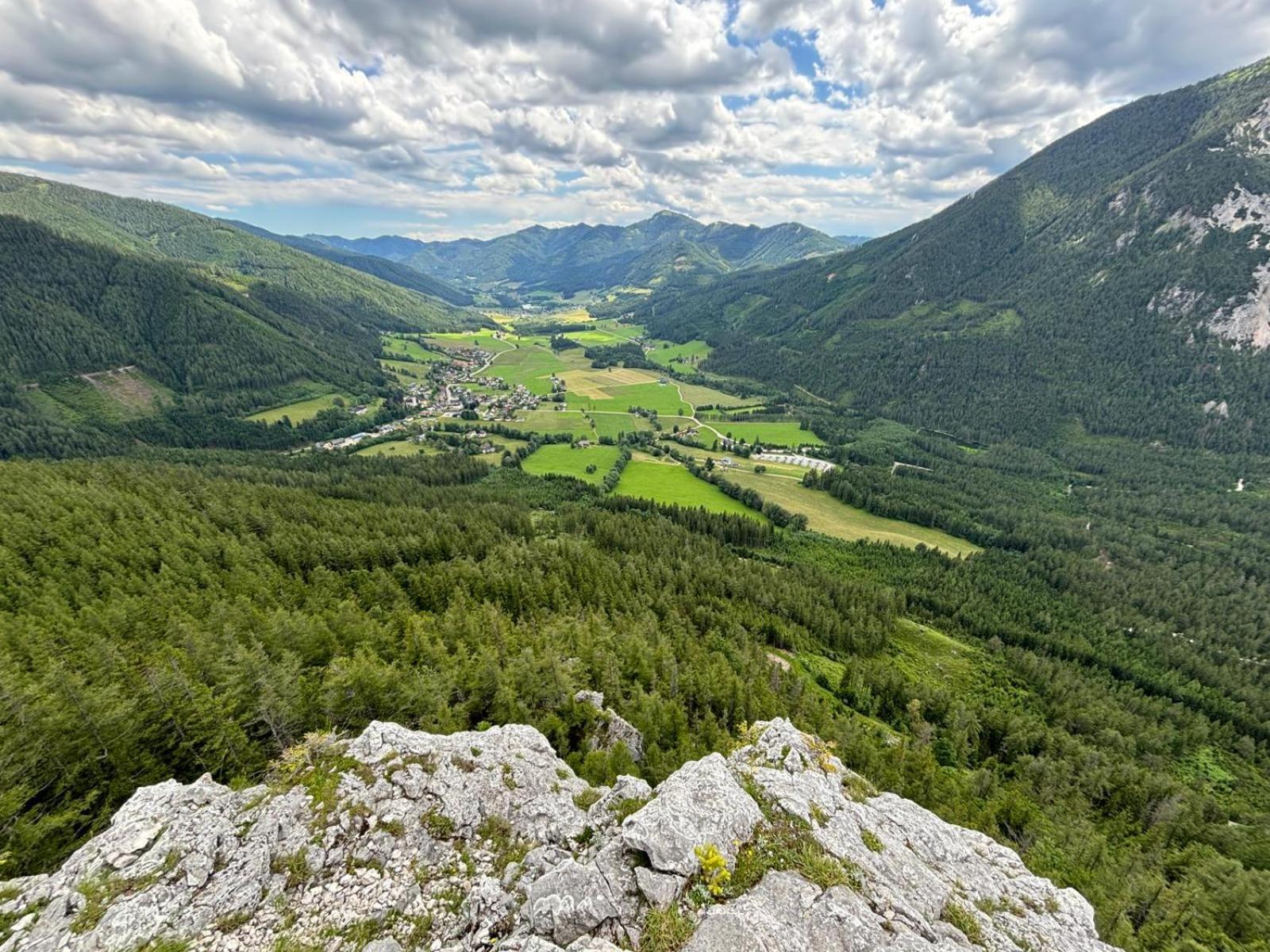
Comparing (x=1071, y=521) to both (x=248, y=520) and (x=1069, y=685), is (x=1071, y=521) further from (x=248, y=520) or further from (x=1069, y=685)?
(x=248, y=520)

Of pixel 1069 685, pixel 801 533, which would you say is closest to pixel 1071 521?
pixel 801 533

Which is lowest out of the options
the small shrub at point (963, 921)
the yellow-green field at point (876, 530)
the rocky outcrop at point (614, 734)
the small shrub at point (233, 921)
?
the yellow-green field at point (876, 530)

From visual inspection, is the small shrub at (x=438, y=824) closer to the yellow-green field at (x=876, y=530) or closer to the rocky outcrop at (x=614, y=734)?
the rocky outcrop at (x=614, y=734)

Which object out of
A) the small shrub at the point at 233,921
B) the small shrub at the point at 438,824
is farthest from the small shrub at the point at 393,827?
the small shrub at the point at 233,921

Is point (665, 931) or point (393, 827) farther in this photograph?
point (393, 827)

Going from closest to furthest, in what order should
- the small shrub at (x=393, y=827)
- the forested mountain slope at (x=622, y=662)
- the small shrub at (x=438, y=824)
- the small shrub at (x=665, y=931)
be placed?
1. the small shrub at (x=665, y=931)
2. the small shrub at (x=393, y=827)
3. the small shrub at (x=438, y=824)
4. the forested mountain slope at (x=622, y=662)

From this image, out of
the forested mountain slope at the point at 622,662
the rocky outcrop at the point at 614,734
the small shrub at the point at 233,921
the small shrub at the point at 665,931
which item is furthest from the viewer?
the rocky outcrop at the point at 614,734

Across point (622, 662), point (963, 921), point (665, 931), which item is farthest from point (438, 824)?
point (622, 662)

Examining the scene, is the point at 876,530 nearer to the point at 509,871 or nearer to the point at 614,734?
the point at 614,734

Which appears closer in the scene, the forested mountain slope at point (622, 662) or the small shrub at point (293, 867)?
the small shrub at point (293, 867)
